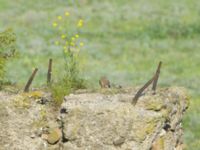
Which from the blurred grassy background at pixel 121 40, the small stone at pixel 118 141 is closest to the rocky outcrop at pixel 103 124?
the small stone at pixel 118 141

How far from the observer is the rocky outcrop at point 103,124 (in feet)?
37.6

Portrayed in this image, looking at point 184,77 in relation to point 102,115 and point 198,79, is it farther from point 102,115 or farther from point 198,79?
point 102,115

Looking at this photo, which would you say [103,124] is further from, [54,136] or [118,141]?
[54,136]

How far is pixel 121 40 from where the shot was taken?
1727 inches

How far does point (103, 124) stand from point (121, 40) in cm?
3257

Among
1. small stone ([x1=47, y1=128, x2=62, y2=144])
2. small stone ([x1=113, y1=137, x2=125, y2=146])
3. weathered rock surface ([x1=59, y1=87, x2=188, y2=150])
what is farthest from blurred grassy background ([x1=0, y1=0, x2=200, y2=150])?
small stone ([x1=113, y1=137, x2=125, y2=146])

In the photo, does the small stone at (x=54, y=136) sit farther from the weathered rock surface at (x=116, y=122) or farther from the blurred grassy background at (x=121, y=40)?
the blurred grassy background at (x=121, y=40)

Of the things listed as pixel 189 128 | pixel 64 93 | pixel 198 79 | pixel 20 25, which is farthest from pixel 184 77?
pixel 64 93

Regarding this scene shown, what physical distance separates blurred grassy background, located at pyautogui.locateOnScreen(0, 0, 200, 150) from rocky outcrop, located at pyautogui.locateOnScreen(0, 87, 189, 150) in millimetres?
11078

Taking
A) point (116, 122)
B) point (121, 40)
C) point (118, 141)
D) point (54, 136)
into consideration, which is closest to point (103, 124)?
point (116, 122)

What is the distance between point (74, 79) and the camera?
1331 cm

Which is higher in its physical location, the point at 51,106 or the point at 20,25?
the point at 20,25

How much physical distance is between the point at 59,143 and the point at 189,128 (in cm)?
1246

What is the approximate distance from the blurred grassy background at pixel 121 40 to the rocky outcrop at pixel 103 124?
36.3ft
